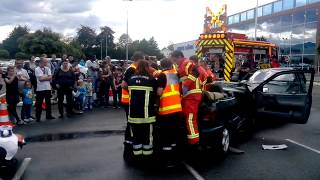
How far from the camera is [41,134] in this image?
30.6 feet

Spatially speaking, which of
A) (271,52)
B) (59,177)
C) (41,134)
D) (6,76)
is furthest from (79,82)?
(271,52)

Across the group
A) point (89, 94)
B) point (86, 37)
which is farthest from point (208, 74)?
point (86, 37)

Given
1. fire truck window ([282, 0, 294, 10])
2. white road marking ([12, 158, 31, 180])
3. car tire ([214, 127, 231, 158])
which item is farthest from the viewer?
fire truck window ([282, 0, 294, 10])

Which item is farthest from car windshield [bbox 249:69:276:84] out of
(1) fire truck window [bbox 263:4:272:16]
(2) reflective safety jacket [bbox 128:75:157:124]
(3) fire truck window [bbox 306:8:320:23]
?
(1) fire truck window [bbox 263:4:272:16]

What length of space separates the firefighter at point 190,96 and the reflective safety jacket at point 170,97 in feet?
0.69

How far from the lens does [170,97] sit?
660 centimetres

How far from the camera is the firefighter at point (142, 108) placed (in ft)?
21.0

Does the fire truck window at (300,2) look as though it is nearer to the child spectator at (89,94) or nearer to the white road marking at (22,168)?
the child spectator at (89,94)

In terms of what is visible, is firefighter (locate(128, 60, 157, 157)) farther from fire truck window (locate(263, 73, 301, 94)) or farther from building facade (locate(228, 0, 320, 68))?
building facade (locate(228, 0, 320, 68))

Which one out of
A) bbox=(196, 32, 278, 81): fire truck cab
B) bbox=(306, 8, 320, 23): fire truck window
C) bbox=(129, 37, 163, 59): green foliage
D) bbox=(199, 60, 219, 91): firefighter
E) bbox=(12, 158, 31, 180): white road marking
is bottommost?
bbox=(12, 158, 31, 180): white road marking

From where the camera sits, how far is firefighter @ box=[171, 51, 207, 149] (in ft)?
22.1

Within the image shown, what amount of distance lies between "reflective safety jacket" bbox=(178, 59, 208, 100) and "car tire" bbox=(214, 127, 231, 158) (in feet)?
3.34

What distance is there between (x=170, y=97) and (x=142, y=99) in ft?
1.69

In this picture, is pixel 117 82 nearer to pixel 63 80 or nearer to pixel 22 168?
pixel 63 80
